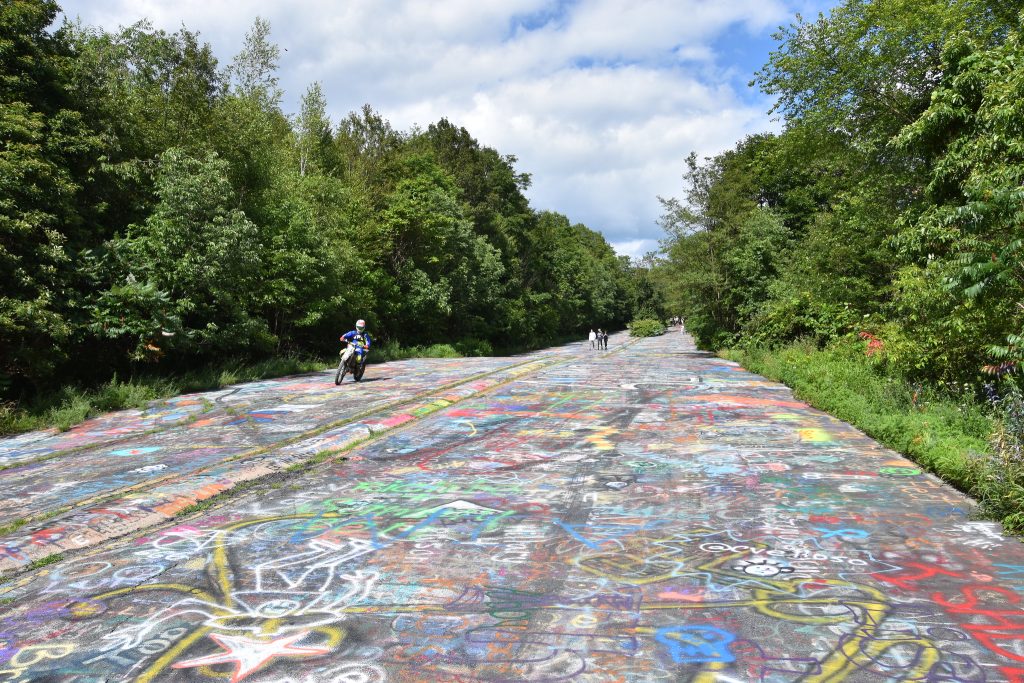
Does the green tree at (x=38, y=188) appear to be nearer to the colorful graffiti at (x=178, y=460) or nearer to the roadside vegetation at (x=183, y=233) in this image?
the roadside vegetation at (x=183, y=233)

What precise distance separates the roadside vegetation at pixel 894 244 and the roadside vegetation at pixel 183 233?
41.8 ft

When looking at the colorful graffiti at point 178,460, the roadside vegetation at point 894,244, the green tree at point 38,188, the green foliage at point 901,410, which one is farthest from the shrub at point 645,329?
the green tree at point 38,188

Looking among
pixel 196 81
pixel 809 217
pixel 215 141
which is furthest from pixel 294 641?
pixel 809 217

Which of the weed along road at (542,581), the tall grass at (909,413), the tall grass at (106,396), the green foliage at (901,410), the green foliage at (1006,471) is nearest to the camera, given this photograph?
the weed along road at (542,581)

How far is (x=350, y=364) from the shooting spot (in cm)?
1622

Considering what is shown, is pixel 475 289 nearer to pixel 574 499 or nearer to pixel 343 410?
pixel 343 410

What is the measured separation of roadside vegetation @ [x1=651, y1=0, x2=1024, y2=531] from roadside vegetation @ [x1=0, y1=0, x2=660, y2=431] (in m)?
12.8

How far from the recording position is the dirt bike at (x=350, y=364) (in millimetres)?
15551

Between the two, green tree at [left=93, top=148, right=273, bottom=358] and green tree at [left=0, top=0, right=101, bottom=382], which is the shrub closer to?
green tree at [left=93, top=148, right=273, bottom=358]

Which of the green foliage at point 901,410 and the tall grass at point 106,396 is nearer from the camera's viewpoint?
the green foliage at point 901,410

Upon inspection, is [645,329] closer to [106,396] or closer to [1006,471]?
[106,396]

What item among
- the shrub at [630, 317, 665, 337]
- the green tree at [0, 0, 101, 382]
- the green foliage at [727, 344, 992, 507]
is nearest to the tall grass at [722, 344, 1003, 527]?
the green foliage at [727, 344, 992, 507]

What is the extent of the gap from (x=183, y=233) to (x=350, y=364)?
205 inches

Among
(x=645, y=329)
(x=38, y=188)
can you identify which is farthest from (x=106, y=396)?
(x=645, y=329)
